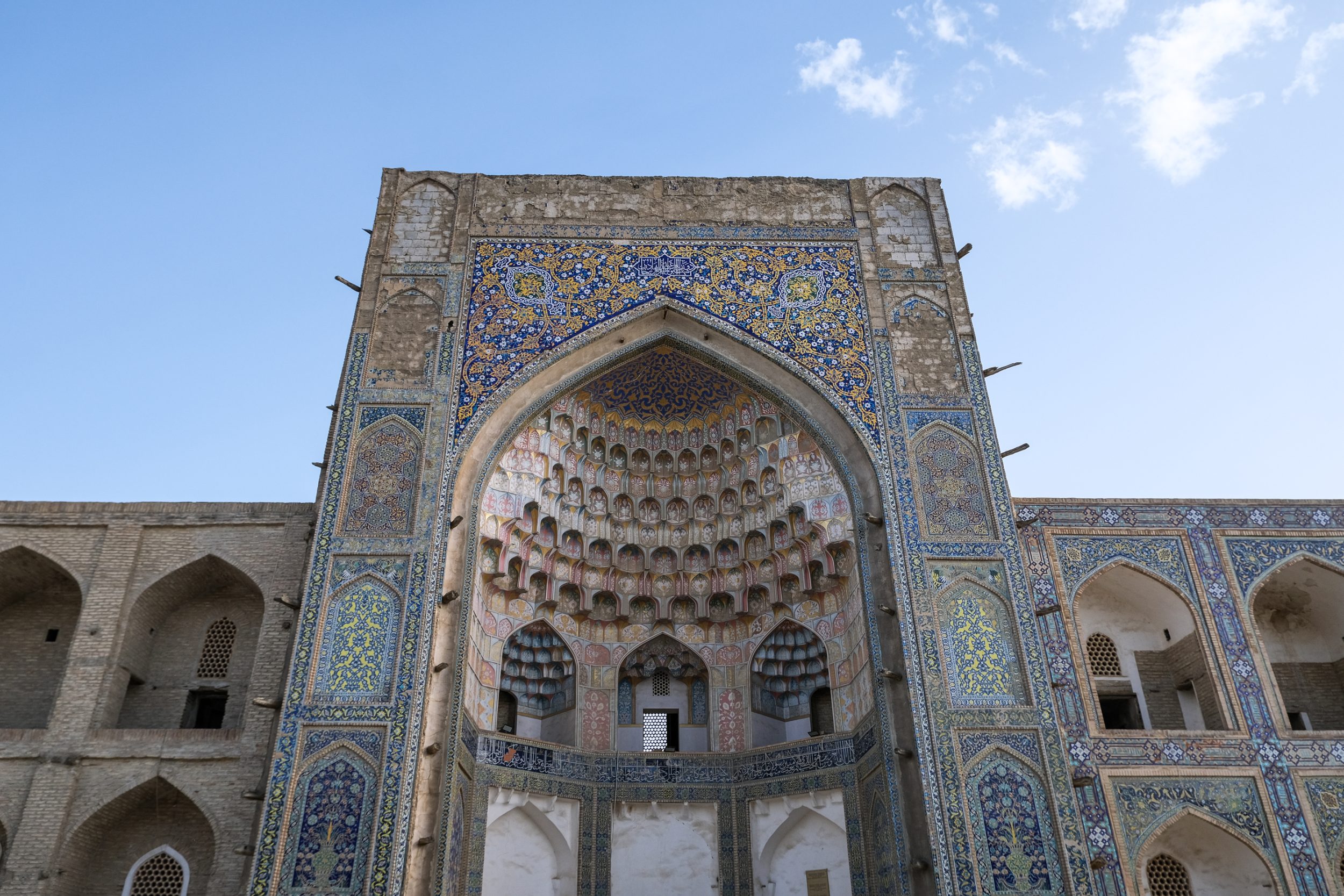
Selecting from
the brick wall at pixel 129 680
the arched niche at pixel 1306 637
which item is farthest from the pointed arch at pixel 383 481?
the arched niche at pixel 1306 637

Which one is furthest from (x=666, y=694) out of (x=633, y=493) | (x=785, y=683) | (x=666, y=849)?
(x=633, y=493)

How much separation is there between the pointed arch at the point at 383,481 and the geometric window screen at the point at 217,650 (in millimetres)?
2654

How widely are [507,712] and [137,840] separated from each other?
12.0 ft

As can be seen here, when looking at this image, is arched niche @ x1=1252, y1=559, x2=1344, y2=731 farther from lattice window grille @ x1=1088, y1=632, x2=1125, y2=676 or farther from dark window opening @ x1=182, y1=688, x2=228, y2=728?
dark window opening @ x1=182, y1=688, x2=228, y2=728

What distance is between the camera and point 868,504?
9.84 metres

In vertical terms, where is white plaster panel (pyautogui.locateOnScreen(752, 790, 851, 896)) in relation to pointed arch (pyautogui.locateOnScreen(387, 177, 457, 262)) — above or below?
below

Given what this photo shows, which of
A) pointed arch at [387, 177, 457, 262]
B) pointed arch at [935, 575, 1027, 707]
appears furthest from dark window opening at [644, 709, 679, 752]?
pointed arch at [387, 177, 457, 262]

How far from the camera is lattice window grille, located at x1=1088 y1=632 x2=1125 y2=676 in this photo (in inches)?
443

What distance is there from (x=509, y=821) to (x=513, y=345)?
15.3 ft

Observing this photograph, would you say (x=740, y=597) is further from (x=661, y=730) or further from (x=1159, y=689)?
(x=1159, y=689)

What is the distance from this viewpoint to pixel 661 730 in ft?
39.1

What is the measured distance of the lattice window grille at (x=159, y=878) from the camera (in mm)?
9625

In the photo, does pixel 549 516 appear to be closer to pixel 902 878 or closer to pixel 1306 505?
pixel 902 878

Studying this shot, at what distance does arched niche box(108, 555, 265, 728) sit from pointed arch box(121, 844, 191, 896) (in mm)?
1215
